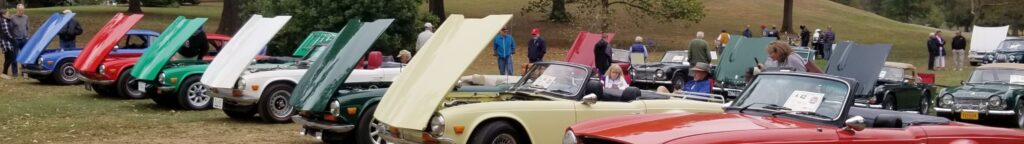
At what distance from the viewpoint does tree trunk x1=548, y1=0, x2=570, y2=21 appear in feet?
155

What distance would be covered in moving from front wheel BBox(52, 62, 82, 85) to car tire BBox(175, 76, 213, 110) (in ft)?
17.1

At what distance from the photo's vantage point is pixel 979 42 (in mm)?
39688

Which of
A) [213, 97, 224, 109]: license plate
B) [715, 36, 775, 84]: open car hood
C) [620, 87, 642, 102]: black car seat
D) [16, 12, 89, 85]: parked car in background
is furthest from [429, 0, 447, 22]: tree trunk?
[620, 87, 642, 102]: black car seat

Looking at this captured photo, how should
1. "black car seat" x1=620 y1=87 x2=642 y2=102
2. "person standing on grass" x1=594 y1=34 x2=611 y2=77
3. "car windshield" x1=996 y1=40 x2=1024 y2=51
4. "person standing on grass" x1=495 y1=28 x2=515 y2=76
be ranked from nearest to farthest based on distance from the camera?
"black car seat" x1=620 y1=87 x2=642 y2=102 < "person standing on grass" x1=594 y1=34 x2=611 y2=77 < "person standing on grass" x1=495 y1=28 x2=515 y2=76 < "car windshield" x1=996 y1=40 x2=1024 y2=51

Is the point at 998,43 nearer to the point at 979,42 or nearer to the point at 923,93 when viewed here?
the point at 979,42

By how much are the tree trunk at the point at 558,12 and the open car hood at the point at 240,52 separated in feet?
105

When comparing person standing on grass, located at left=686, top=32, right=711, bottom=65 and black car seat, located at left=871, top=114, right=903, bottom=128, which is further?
person standing on grass, located at left=686, top=32, right=711, bottom=65

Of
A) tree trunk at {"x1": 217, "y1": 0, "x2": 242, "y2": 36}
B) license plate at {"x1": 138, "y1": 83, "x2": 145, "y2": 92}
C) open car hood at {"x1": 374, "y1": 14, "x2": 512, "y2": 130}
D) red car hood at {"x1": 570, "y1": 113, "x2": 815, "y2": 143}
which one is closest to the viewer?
red car hood at {"x1": 570, "y1": 113, "x2": 815, "y2": 143}

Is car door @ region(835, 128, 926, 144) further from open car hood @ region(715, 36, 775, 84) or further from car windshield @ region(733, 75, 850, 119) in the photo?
open car hood @ region(715, 36, 775, 84)

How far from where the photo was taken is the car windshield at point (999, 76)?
16.9m

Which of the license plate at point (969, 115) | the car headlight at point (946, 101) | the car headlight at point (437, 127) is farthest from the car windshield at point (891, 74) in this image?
the car headlight at point (437, 127)

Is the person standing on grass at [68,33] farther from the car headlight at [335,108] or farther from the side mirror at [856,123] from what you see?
the side mirror at [856,123]

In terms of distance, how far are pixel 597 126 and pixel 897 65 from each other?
13438mm

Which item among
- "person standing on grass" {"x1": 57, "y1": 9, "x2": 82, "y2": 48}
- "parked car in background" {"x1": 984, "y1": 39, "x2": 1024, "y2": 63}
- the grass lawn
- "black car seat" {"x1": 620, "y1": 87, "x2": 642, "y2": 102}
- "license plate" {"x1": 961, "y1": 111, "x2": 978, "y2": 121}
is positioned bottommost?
"parked car in background" {"x1": 984, "y1": 39, "x2": 1024, "y2": 63}
